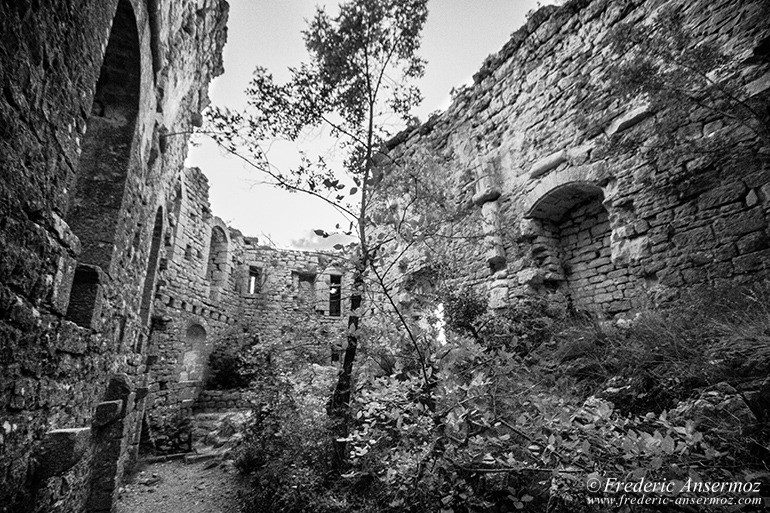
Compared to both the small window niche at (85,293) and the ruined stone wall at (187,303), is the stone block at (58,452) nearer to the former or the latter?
the small window niche at (85,293)

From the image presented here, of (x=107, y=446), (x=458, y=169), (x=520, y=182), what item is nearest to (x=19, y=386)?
(x=107, y=446)

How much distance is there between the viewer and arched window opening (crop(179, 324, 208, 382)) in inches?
326

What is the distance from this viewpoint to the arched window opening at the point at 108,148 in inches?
108

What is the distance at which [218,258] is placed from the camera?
34.2ft

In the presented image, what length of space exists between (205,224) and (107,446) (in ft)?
24.0

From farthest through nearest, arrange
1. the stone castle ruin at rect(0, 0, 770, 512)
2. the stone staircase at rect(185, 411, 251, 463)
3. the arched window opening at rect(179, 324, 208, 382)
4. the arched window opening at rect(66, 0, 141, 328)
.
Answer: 1. the arched window opening at rect(179, 324, 208, 382)
2. the stone staircase at rect(185, 411, 251, 463)
3. the arched window opening at rect(66, 0, 141, 328)
4. the stone castle ruin at rect(0, 0, 770, 512)

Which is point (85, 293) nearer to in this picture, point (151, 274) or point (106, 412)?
point (106, 412)

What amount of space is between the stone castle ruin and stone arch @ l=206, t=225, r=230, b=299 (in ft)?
4.33

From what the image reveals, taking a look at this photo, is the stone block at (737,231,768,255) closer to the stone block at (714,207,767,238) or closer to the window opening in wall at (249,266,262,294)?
the stone block at (714,207,767,238)

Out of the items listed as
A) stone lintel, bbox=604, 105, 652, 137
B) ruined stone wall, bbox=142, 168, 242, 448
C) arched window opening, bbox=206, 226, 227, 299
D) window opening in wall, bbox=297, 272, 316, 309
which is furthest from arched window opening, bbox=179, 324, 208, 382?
stone lintel, bbox=604, 105, 652, 137

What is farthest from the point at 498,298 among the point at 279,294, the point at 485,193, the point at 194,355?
the point at 279,294

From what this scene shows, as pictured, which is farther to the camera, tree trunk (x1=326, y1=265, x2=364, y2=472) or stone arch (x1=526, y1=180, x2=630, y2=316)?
stone arch (x1=526, y1=180, x2=630, y2=316)

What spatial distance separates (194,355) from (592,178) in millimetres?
9735

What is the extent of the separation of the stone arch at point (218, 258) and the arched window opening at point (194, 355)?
1.45 metres
